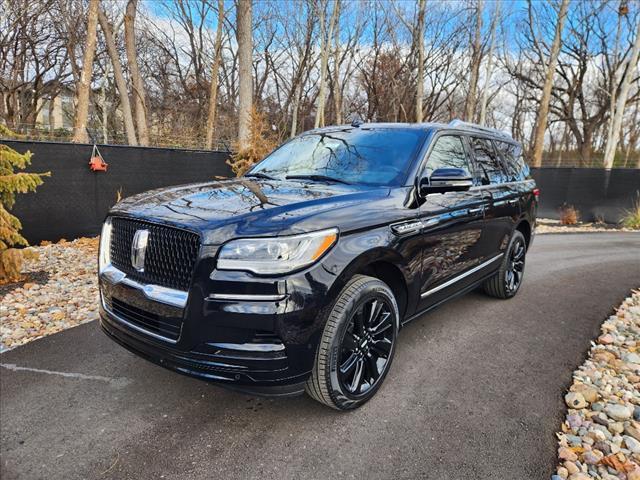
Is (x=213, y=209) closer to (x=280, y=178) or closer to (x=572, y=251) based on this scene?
(x=280, y=178)

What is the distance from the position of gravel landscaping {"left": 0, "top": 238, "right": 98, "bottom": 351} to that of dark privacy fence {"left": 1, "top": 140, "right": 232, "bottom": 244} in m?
1.22

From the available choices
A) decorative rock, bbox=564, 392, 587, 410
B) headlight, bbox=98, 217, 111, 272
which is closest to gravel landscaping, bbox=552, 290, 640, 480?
decorative rock, bbox=564, 392, 587, 410

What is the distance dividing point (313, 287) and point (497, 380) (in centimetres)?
181

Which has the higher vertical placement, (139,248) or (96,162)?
(96,162)

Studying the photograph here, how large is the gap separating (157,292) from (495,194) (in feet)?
10.9

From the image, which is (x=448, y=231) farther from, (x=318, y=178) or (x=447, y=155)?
(x=318, y=178)

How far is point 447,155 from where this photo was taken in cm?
346

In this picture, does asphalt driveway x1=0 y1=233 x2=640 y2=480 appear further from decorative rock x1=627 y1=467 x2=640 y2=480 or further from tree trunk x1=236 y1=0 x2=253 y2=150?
tree trunk x1=236 y1=0 x2=253 y2=150

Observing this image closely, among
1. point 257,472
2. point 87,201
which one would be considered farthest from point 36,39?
point 257,472

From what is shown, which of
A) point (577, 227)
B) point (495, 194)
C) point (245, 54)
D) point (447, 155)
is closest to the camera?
point (447, 155)

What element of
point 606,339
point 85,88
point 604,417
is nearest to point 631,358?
point 606,339

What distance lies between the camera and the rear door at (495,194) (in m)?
3.96

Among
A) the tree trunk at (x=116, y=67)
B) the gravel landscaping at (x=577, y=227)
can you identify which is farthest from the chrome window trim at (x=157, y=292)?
the tree trunk at (x=116, y=67)

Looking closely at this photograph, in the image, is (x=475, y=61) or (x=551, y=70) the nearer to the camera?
(x=551, y=70)
